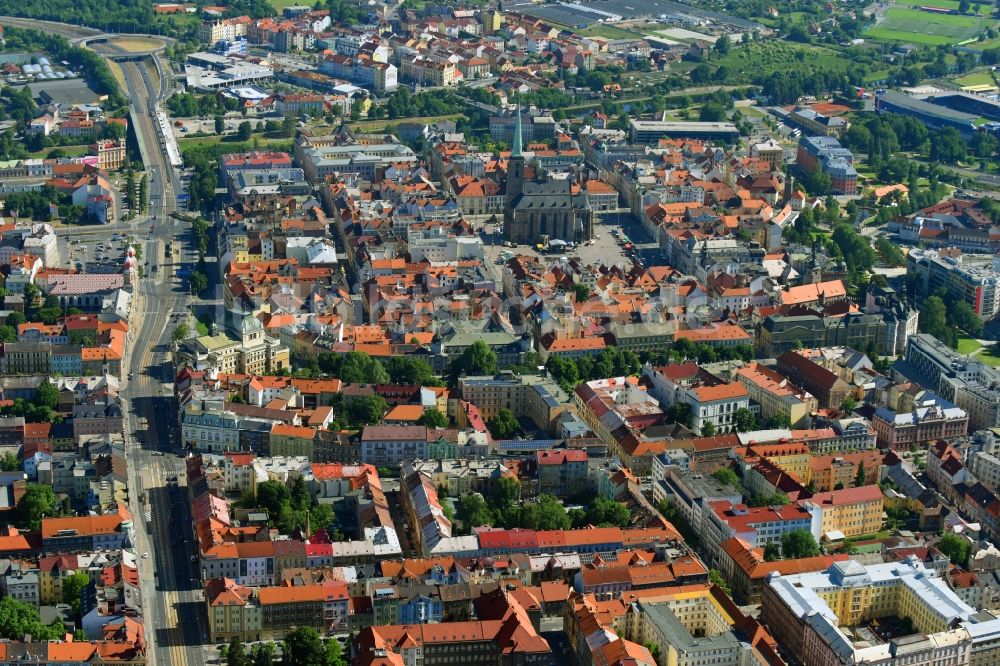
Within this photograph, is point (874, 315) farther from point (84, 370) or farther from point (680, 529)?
point (84, 370)

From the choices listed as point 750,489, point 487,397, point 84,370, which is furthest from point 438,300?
point 750,489

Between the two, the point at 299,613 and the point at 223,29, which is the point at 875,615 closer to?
the point at 299,613

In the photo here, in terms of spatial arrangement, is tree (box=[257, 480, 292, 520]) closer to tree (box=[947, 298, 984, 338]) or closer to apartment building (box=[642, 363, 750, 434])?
apartment building (box=[642, 363, 750, 434])

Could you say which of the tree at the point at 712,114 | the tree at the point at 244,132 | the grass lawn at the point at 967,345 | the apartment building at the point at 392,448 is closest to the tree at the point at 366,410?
the apartment building at the point at 392,448

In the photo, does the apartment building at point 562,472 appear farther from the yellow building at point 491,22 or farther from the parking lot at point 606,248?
the yellow building at point 491,22

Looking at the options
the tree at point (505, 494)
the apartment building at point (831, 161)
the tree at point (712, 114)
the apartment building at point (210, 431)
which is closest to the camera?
the tree at point (505, 494)

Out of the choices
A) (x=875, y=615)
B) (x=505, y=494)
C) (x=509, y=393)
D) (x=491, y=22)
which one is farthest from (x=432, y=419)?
(x=491, y=22)

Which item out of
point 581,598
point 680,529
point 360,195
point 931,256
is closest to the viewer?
point 581,598
